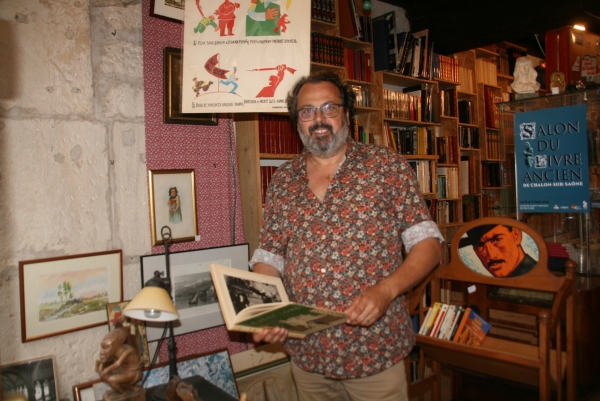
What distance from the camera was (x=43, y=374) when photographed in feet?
5.72

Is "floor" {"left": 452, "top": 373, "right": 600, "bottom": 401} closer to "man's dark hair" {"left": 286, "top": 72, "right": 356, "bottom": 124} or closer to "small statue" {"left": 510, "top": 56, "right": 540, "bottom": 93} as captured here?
"small statue" {"left": 510, "top": 56, "right": 540, "bottom": 93}

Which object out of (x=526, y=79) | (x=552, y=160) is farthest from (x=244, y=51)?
(x=526, y=79)

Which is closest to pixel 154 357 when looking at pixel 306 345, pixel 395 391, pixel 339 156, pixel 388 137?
pixel 306 345

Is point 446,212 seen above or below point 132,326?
above

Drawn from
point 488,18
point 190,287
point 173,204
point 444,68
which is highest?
point 488,18

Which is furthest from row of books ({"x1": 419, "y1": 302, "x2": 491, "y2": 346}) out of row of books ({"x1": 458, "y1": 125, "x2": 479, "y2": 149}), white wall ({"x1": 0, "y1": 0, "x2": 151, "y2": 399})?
row of books ({"x1": 458, "y1": 125, "x2": 479, "y2": 149})

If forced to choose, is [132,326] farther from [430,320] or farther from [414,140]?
[414,140]

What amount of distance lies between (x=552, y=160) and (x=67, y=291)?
Answer: 8.72 ft

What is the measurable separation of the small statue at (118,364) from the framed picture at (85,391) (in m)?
0.35

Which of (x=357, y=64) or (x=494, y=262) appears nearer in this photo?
(x=494, y=262)

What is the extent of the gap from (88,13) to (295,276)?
1.47 m

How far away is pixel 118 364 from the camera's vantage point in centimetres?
151

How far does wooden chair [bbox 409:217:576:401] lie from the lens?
1.86 metres

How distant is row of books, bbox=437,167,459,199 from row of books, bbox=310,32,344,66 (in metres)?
1.63
